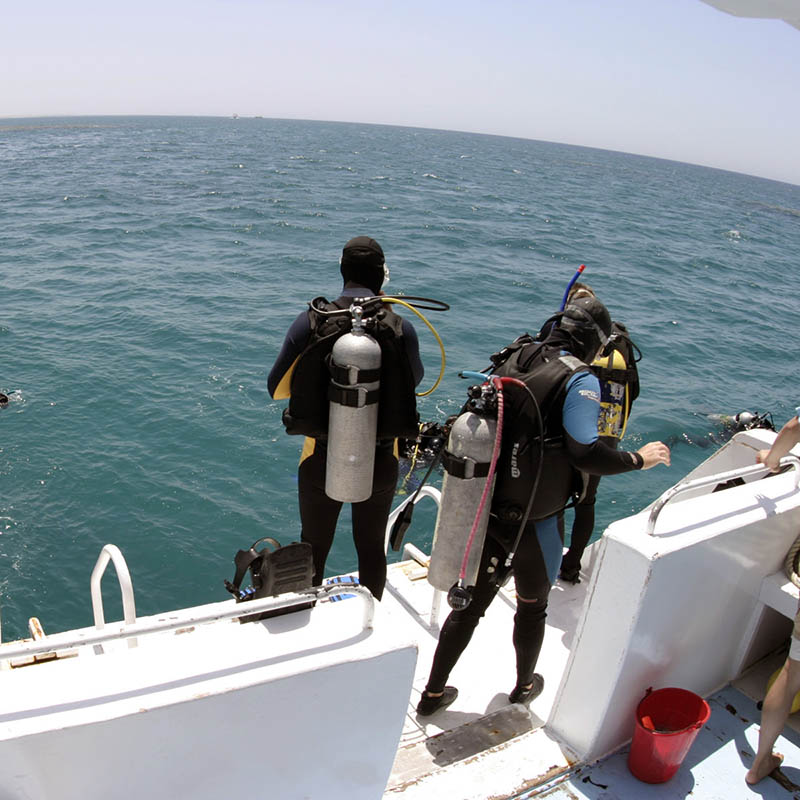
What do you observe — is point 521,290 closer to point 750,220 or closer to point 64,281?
point 64,281

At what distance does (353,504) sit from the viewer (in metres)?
3.19

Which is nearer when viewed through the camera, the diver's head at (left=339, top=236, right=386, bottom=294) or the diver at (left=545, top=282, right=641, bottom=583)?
the diver's head at (left=339, top=236, right=386, bottom=294)

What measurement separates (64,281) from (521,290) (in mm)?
11673

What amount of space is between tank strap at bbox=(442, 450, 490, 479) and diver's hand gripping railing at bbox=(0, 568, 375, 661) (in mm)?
724

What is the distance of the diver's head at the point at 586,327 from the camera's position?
2779 millimetres

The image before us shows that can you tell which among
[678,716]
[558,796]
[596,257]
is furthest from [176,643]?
[596,257]

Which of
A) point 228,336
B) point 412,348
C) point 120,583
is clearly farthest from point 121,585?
point 228,336

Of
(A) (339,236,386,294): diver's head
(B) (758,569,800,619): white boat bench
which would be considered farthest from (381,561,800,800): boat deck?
(A) (339,236,386,294): diver's head

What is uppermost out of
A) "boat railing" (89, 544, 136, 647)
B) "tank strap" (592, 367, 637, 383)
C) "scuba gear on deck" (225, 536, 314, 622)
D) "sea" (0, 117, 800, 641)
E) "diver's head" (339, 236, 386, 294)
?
"diver's head" (339, 236, 386, 294)

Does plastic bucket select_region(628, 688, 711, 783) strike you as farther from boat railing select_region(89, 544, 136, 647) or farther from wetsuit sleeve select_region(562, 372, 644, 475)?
boat railing select_region(89, 544, 136, 647)

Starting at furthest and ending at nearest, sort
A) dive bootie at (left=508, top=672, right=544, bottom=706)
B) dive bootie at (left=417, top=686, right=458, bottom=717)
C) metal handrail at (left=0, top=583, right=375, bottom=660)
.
A: dive bootie at (left=508, top=672, right=544, bottom=706), dive bootie at (left=417, top=686, right=458, bottom=717), metal handrail at (left=0, top=583, right=375, bottom=660)

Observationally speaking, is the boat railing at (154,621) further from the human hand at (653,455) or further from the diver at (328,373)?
the human hand at (653,455)

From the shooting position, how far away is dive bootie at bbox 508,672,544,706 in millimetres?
3242

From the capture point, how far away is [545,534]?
2.81 m
